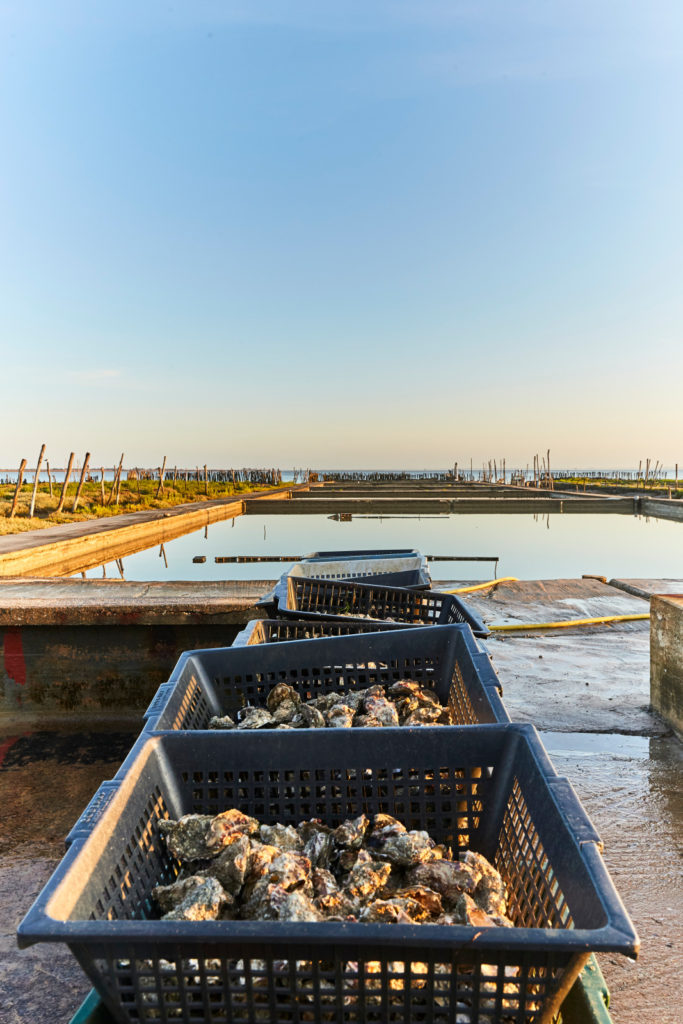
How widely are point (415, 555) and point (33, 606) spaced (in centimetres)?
259

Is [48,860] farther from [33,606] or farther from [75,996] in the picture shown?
[33,606]

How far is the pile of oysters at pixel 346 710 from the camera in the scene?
6.51 ft

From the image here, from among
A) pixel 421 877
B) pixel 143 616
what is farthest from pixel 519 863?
pixel 143 616

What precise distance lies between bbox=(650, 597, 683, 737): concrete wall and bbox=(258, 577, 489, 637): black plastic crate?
52.7 inches

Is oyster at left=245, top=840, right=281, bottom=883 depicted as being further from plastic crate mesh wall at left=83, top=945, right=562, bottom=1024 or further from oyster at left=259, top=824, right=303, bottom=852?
plastic crate mesh wall at left=83, top=945, right=562, bottom=1024

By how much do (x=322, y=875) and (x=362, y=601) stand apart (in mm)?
2180

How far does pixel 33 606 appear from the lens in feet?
13.8

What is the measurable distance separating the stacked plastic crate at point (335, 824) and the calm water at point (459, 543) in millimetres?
9188

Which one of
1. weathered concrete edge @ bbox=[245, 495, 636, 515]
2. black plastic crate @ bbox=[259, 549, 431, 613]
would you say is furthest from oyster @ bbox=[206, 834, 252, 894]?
weathered concrete edge @ bbox=[245, 495, 636, 515]

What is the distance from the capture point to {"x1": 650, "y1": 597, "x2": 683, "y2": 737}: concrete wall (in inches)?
135

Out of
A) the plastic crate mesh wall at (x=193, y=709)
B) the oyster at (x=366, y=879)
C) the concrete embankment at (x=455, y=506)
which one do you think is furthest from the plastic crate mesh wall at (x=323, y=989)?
the concrete embankment at (x=455, y=506)

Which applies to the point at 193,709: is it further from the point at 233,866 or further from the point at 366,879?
the point at 366,879

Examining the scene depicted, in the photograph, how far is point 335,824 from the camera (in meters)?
1.54

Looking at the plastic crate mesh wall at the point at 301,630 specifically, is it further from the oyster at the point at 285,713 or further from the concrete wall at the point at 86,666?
the concrete wall at the point at 86,666
